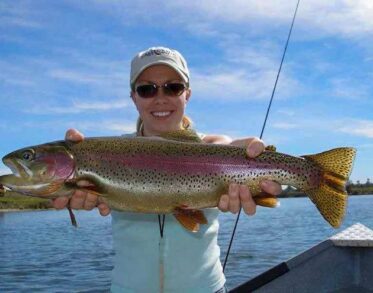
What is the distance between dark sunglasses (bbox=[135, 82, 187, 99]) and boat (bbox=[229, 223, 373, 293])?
3227 millimetres

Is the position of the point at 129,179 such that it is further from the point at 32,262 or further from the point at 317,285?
the point at 32,262

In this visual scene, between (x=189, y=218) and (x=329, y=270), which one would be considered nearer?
(x=189, y=218)

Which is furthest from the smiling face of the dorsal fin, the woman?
the dorsal fin

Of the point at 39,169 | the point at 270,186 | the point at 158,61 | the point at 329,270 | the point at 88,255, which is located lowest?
the point at 88,255

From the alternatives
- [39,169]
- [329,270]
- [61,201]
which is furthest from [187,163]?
[329,270]

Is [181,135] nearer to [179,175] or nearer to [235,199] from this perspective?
[179,175]

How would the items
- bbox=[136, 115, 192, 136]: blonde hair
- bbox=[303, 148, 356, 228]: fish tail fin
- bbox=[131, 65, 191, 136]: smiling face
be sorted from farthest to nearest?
1. bbox=[136, 115, 192, 136]: blonde hair
2. bbox=[131, 65, 191, 136]: smiling face
3. bbox=[303, 148, 356, 228]: fish tail fin

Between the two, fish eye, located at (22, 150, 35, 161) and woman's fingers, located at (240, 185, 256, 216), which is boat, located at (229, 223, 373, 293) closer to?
woman's fingers, located at (240, 185, 256, 216)

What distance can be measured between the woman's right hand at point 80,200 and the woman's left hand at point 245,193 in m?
0.92

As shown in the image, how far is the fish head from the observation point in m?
4.00

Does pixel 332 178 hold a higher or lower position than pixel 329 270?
higher

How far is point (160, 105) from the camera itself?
4.32 metres

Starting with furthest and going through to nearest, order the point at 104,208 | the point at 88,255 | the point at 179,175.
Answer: the point at 88,255 → the point at 104,208 → the point at 179,175

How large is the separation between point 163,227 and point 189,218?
1.46ft
